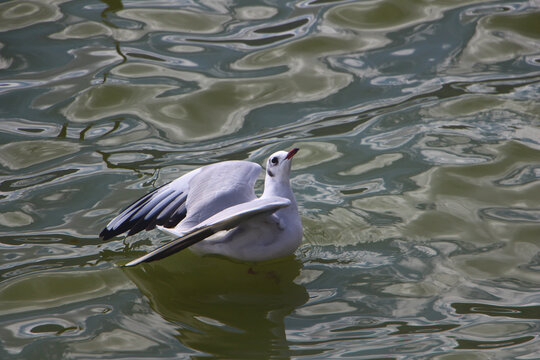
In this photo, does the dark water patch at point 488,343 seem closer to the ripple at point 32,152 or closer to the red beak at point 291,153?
the red beak at point 291,153

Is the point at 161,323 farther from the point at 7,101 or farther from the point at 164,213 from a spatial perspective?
the point at 7,101

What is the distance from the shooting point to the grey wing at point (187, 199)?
5039mm

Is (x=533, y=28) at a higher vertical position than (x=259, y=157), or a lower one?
higher

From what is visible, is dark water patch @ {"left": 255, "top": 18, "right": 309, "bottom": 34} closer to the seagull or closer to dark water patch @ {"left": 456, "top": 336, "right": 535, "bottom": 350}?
the seagull

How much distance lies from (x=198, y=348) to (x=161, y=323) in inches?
13.2

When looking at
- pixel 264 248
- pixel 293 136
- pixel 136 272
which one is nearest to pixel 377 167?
pixel 293 136

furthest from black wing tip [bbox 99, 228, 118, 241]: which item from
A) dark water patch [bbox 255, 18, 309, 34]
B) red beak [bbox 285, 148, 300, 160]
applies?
dark water patch [bbox 255, 18, 309, 34]

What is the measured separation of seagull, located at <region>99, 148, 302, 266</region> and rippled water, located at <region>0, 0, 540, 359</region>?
0.21 m

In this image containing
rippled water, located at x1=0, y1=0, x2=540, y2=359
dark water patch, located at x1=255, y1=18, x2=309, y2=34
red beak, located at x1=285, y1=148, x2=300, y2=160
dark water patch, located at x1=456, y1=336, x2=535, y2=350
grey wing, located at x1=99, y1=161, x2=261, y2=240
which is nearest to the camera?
dark water patch, located at x1=456, y1=336, x2=535, y2=350

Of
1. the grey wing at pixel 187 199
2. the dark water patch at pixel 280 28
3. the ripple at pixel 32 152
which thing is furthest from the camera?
the dark water patch at pixel 280 28

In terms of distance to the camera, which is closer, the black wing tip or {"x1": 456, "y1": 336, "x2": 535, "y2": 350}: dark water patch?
{"x1": 456, "y1": 336, "x2": 535, "y2": 350}: dark water patch

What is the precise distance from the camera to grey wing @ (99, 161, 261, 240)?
5039 mm

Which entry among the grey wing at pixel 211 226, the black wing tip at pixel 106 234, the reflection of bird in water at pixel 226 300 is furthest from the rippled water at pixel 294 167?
the grey wing at pixel 211 226

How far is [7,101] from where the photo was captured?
7.25 m
